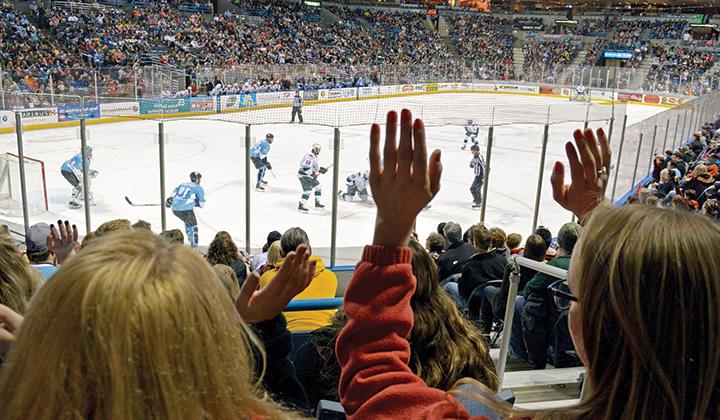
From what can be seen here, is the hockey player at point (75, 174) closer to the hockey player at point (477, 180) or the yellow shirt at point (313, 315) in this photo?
the hockey player at point (477, 180)

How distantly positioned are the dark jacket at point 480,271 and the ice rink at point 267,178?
3.45m

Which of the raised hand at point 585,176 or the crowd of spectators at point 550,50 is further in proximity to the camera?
the crowd of spectators at point 550,50

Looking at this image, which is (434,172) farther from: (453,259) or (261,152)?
(261,152)

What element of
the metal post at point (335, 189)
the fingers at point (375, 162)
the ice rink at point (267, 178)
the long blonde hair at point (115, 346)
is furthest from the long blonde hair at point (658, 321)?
the ice rink at point (267, 178)

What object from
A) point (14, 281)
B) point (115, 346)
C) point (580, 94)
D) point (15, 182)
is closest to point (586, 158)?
point (115, 346)

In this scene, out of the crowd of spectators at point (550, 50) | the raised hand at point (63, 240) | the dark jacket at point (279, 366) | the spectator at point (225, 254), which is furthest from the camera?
the crowd of spectators at point (550, 50)

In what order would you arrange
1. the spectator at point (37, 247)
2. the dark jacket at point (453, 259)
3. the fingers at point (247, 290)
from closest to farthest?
the fingers at point (247, 290) < the spectator at point (37, 247) < the dark jacket at point (453, 259)

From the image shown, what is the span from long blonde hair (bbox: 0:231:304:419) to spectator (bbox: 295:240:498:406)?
1047mm

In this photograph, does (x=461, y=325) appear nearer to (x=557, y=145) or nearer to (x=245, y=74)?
(x=557, y=145)

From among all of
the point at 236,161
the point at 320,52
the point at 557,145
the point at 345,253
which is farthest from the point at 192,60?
the point at 345,253

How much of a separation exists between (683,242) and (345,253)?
708cm

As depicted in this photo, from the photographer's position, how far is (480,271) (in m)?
4.53

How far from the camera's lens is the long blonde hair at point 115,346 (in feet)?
3.07

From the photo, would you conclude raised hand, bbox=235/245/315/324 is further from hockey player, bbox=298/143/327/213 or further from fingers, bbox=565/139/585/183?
hockey player, bbox=298/143/327/213
